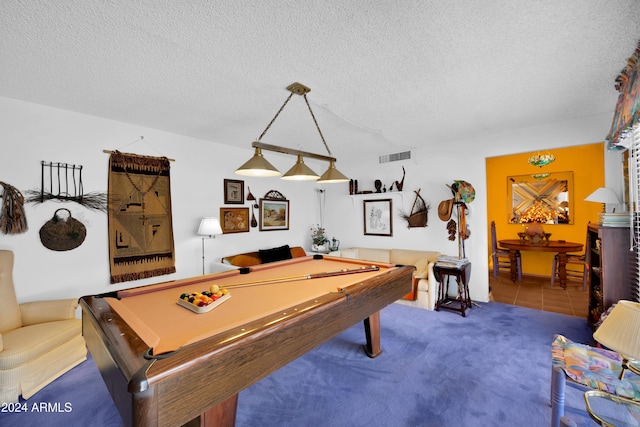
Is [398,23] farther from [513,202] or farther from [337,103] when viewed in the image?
[513,202]

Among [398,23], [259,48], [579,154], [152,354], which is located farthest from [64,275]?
[579,154]

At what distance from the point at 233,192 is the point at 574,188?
6.03m

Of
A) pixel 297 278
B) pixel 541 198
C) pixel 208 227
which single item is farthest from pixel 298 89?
pixel 541 198

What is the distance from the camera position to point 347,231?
5.64 meters

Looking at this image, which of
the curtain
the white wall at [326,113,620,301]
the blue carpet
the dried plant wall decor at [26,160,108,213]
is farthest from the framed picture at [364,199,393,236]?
the dried plant wall decor at [26,160,108,213]

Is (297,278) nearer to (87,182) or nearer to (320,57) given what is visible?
(320,57)

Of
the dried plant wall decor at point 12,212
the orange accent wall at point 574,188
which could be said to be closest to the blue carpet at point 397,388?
the dried plant wall decor at point 12,212

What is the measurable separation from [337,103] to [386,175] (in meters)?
2.61

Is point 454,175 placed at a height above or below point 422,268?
above

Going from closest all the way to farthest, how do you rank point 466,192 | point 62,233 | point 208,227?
1. point 62,233
2. point 208,227
3. point 466,192

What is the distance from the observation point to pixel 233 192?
14.5 feet

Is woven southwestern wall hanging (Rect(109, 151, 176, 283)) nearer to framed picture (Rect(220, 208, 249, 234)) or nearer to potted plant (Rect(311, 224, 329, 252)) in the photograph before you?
framed picture (Rect(220, 208, 249, 234))

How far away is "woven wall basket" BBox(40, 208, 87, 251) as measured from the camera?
274 centimetres

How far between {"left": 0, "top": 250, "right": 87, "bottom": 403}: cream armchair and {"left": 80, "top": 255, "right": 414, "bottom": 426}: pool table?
2.51 ft
